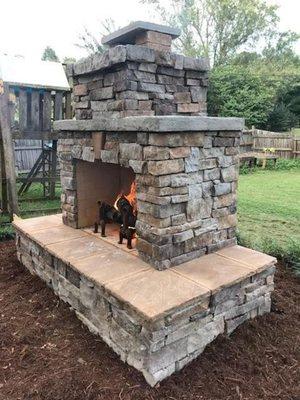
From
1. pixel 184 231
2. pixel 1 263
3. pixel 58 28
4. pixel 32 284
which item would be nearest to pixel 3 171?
pixel 1 263

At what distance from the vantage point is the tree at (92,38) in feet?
68.1

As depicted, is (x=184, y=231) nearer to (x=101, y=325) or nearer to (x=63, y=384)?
(x=101, y=325)

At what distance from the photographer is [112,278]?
270 cm

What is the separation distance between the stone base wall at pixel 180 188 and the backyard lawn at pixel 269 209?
142cm

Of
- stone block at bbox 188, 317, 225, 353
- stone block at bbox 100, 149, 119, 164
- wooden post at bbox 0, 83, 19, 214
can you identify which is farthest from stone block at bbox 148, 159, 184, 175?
wooden post at bbox 0, 83, 19, 214

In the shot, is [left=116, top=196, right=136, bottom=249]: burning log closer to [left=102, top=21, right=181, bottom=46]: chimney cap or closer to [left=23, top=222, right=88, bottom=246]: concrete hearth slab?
[left=23, top=222, right=88, bottom=246]: concrete hearth slab

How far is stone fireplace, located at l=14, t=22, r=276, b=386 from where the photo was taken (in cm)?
244

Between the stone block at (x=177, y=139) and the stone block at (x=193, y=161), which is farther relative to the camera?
the stone block at (x=193, y=161)

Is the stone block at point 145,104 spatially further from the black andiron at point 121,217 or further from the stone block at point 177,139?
the black andiron at point 121,217

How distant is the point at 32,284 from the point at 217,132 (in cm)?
256

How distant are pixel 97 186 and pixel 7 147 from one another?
221cm

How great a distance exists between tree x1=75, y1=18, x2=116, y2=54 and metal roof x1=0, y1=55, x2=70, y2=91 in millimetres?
15930

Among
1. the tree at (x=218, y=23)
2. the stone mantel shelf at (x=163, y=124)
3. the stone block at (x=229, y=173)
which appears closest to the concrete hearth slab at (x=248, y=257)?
the stone block at (x=229, y=173)

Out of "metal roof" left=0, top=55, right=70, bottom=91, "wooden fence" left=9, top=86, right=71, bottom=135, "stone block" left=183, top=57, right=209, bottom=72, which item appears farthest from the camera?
"wooden fence" left=9, top=86, right=71, bottom=135
